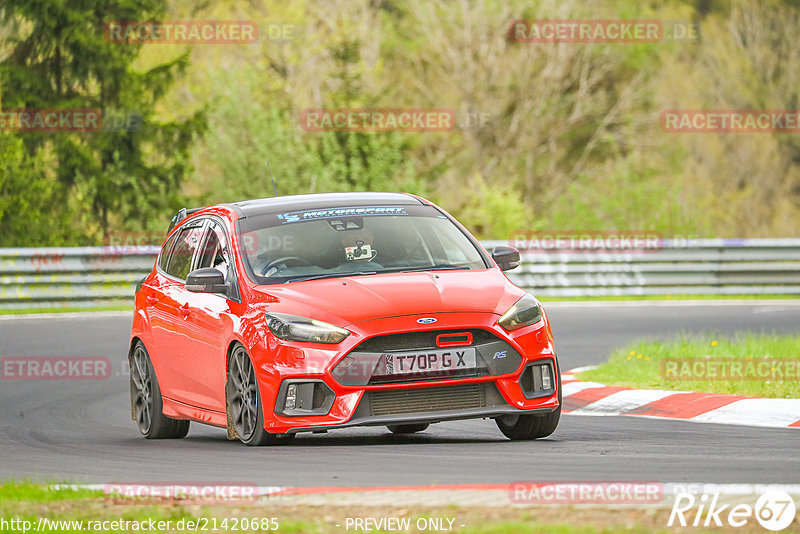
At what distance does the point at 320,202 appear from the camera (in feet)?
34.0

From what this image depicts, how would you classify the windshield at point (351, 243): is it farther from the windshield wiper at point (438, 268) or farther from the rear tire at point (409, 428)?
the rear tire at point (409, 428)

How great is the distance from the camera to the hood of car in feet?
28.8

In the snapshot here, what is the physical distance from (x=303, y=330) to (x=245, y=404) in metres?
0.76

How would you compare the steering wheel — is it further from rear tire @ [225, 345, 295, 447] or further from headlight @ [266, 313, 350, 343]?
headlight @ [266, 313, 350, 343]

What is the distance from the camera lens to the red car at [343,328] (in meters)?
8.67

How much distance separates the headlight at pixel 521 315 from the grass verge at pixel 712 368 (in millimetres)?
2933

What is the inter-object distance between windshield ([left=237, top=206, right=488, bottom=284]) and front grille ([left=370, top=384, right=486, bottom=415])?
1.13m

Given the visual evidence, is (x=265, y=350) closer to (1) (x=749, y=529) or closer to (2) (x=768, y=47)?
(1) (x=749, y=529)

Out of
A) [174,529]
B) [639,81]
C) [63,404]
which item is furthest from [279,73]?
[174,529]
